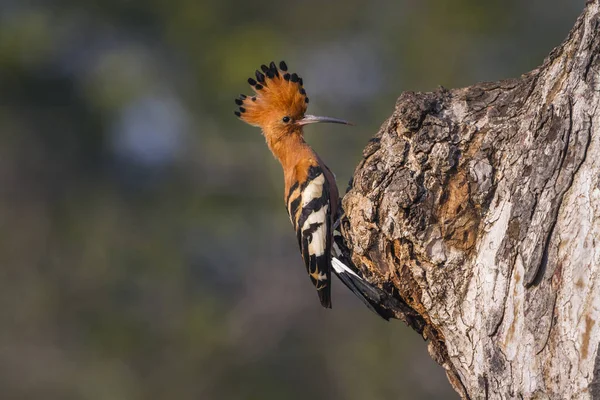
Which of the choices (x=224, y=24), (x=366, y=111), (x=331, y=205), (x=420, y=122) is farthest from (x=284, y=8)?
(x=420, y=122)

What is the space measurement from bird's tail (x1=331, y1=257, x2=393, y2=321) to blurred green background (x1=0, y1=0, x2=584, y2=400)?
3.76m

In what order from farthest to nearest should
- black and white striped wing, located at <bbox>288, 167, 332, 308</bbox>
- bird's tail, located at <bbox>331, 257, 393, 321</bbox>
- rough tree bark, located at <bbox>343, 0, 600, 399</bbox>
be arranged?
black and white striped wing, located at <bbox>288, 167, 332, 308</bbox> → bird's tail, located at <bbox>331, 257, 393, 321</bbox> → rough tree bark, located at <bbox>343, 0, 600, 399</bbox>

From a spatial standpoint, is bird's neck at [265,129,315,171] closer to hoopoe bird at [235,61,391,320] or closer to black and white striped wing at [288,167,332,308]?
hoopoe bird at [235,61,391,320]

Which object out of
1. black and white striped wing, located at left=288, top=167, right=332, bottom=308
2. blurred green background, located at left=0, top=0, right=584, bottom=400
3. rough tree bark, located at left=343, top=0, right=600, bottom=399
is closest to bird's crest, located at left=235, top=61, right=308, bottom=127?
black and white striped wing, located at left=288, top=167, right=332, bottom=308

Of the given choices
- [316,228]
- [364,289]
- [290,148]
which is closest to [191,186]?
[290,148]

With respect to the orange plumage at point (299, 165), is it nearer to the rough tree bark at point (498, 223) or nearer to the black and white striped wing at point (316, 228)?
the black and white striped wing at point (316, 228)

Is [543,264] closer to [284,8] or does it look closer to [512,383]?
[512,383]

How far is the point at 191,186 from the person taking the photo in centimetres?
846

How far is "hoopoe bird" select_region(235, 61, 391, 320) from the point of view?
3129 millimetres

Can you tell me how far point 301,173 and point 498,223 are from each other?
1.34 metres

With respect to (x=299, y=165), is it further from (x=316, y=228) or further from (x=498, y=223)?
(x=498, y=223)

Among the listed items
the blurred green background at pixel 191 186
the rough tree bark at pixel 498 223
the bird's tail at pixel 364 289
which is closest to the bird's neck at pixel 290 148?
the bird's tail at pixel 364 289

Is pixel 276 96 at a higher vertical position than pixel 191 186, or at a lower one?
lower

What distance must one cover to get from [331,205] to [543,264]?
1.28 m
